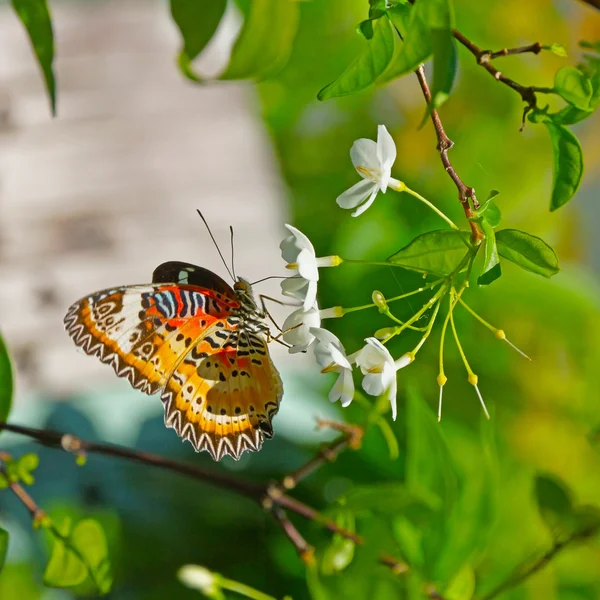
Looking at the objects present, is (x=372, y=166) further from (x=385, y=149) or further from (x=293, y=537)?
(x=293, y=537)

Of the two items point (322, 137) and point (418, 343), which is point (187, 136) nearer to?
point (322, 137)

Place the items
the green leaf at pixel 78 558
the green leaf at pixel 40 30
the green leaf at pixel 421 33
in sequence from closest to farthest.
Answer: the green leaf at pixel 421 33, the green leaf at pixel 40 30, the green leaf at pixel 78 558

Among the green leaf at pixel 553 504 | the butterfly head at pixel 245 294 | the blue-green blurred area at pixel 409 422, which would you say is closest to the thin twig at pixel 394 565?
the blue-green blurred area at pixel 409 422

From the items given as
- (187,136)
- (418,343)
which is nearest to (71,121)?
(187,136)

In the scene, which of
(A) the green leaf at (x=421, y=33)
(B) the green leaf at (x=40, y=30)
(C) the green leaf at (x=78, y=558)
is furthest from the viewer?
(C) the green leaf at (x=78, y=558)

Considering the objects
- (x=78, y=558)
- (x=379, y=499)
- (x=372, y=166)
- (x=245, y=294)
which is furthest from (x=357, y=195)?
(x=78, y=558)

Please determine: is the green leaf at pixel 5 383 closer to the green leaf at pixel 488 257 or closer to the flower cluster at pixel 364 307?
the flower cluster at pixel 364 307
